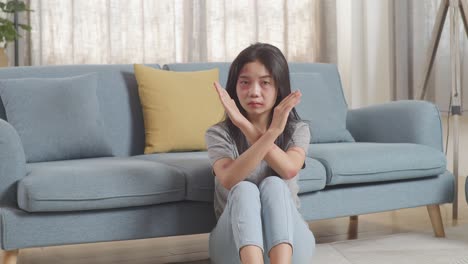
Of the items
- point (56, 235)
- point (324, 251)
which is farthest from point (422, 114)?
point (56, 235)

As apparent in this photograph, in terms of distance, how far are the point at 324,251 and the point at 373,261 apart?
24 cm

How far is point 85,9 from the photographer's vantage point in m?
4.26

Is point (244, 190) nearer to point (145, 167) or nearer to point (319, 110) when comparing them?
point (145, 167)

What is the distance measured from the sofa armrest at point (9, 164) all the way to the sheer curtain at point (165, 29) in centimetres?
213

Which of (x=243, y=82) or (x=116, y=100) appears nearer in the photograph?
(x=243, y=82)

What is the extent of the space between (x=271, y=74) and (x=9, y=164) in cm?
87

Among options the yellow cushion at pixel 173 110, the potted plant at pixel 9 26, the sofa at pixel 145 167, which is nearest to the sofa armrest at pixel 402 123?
the sofa at pixel 145 167

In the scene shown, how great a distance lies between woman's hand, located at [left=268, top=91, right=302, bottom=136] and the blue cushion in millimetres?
1022

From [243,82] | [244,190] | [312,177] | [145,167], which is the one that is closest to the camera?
[244,190]

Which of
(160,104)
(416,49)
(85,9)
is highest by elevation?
(85,9)

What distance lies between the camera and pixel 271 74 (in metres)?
2.04

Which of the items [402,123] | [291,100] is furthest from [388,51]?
[291,100]

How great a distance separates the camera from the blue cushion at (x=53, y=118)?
2615 mm

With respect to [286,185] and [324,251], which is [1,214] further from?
[324,251]
